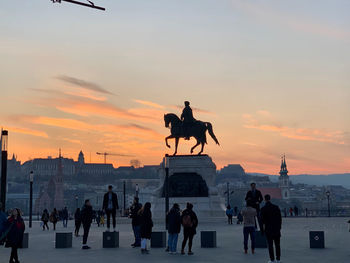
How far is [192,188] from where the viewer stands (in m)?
40.5

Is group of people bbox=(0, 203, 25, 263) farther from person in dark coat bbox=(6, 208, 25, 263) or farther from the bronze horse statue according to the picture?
the bronze horse statue

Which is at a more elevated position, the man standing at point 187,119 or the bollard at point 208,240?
the man standing at point 187,119

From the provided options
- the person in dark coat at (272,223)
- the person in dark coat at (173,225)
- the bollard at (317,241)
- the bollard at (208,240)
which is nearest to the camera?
the person in dark coat at (272,223)

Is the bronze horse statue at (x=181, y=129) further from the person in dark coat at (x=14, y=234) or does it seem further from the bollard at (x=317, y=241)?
the person in dark coat at (x=14, y=234)

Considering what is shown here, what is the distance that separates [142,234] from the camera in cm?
1734

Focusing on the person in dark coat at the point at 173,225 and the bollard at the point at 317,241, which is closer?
the person in dark coat at the point at 173,225

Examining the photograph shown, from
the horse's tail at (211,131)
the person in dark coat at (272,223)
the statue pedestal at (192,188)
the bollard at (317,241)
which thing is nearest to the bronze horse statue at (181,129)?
the horse's tail at (211,131)

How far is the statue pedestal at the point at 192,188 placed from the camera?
3975 centimetres

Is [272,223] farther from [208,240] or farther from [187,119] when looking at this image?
[187,119]

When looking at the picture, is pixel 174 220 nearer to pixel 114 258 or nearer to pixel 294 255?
pixel 114 258

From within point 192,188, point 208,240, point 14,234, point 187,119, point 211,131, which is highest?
point 187,119

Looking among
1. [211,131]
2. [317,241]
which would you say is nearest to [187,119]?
[211,131]

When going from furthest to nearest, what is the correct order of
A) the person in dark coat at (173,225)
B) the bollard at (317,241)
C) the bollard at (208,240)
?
1. the bollard at (208,240)
2. the bollard at (317,241)
3. the person in dark coat at (173,225)

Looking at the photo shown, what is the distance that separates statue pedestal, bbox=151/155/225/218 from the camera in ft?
130
